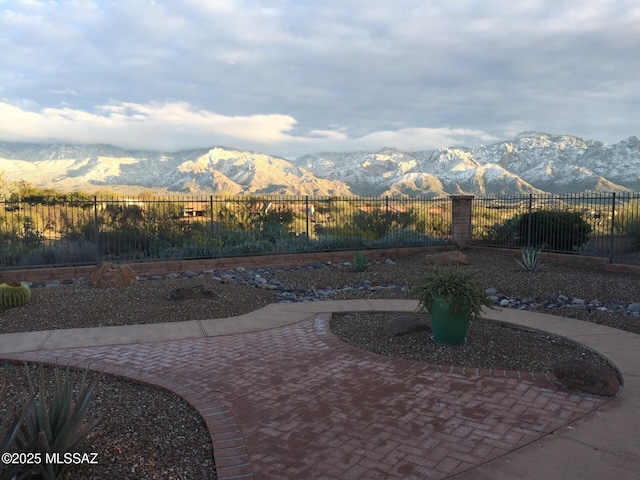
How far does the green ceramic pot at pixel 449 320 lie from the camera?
662 cm

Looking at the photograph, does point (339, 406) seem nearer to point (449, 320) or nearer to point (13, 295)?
point (449, 320)

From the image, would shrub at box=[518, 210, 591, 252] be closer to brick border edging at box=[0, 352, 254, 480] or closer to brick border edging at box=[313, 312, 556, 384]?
brick border edging at box=[313, 312, 556, 384]

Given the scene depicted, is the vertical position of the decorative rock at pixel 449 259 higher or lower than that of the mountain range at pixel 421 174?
lower

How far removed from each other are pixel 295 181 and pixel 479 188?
121ft

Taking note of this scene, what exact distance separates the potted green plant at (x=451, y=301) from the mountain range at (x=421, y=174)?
69785mm

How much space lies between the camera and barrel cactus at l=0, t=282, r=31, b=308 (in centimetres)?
893

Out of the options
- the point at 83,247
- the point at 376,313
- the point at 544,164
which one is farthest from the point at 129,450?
the point at 544,164

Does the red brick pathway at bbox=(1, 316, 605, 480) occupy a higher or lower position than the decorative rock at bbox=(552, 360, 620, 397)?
lower

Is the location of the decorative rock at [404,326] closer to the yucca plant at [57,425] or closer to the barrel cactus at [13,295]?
the yucca plant at [57,425]

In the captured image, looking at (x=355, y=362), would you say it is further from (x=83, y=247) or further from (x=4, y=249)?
(x=4, y=249)

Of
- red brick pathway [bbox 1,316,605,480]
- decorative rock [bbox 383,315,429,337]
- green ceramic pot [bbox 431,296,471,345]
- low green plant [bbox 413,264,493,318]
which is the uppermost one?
low green plant [bbox 413,264,493,318]

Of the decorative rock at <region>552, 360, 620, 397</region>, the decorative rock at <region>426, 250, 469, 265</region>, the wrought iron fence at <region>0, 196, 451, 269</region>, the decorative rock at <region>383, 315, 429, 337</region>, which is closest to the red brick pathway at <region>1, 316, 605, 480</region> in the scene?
the decorative rock at <region>552, 360, 620, 397</region>

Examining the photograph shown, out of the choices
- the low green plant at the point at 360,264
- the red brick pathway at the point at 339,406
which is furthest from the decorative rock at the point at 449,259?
the red brick pathway at the point at 339,406

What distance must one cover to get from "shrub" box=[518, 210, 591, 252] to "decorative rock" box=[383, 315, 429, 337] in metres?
9.85
